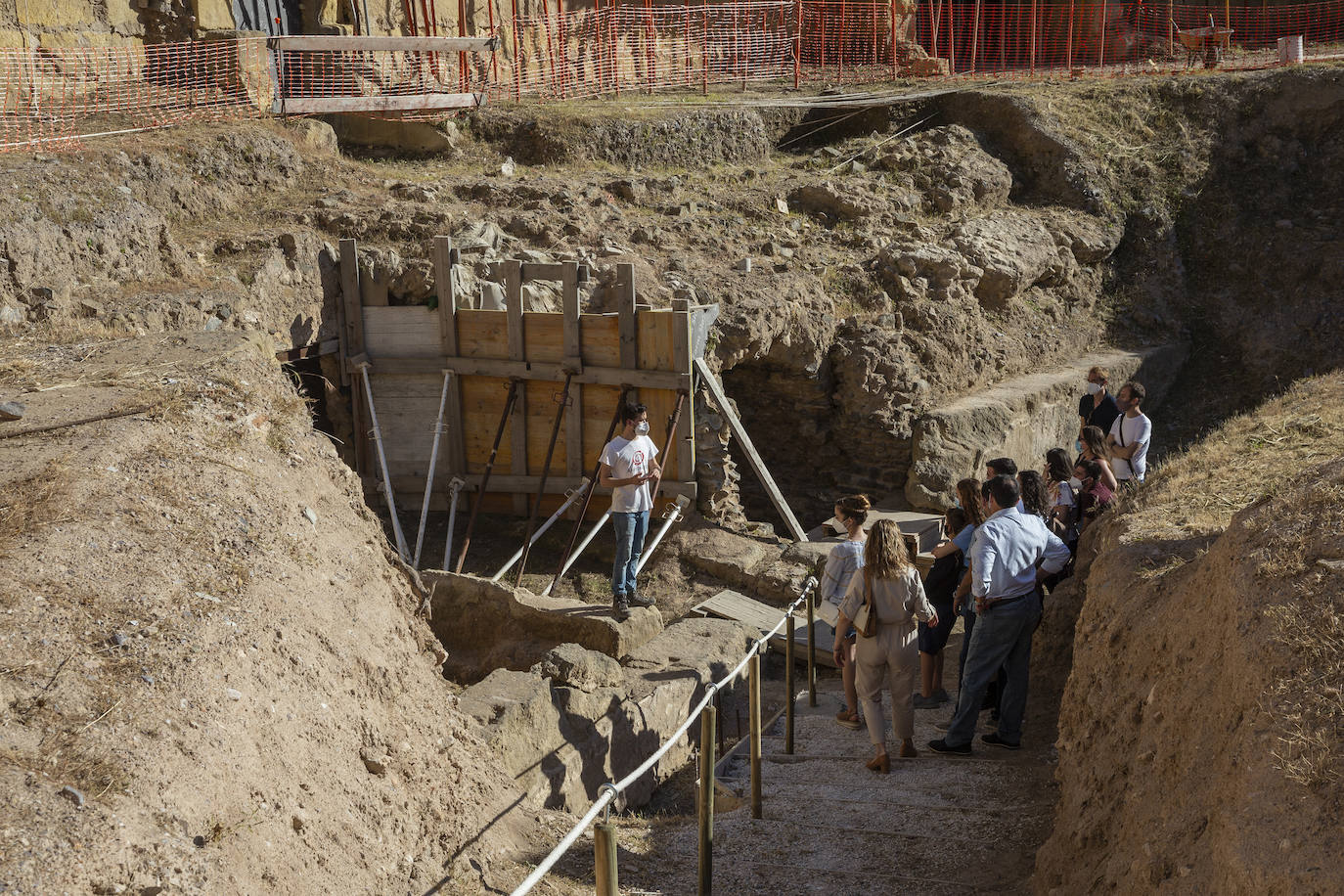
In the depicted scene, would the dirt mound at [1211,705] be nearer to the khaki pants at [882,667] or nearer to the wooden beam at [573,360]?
the khaki pants at [882,667]

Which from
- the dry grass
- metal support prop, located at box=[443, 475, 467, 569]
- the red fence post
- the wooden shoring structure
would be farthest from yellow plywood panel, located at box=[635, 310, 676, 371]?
the red fence post

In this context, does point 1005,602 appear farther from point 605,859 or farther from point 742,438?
point 742,438

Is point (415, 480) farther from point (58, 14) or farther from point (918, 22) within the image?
point (918, 22)

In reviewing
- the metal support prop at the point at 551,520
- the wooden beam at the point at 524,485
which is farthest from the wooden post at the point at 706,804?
the wooden beam at the point at 524,485

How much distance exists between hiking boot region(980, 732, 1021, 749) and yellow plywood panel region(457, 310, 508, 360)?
264 inches

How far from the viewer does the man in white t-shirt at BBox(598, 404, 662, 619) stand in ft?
29.1

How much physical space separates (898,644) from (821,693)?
8.41 feet

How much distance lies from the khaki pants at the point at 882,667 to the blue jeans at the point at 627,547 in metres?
3.01

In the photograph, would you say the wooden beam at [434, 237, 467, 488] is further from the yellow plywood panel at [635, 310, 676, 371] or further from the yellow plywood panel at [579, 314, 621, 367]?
the yellow plywood panel at [635, 310, 676, 371]

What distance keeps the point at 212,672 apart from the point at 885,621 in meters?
3.64

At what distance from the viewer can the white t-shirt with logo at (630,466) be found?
8.86 meters

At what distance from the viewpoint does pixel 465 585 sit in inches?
345

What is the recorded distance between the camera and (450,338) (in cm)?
1202

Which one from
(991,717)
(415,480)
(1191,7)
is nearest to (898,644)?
(991,717)
